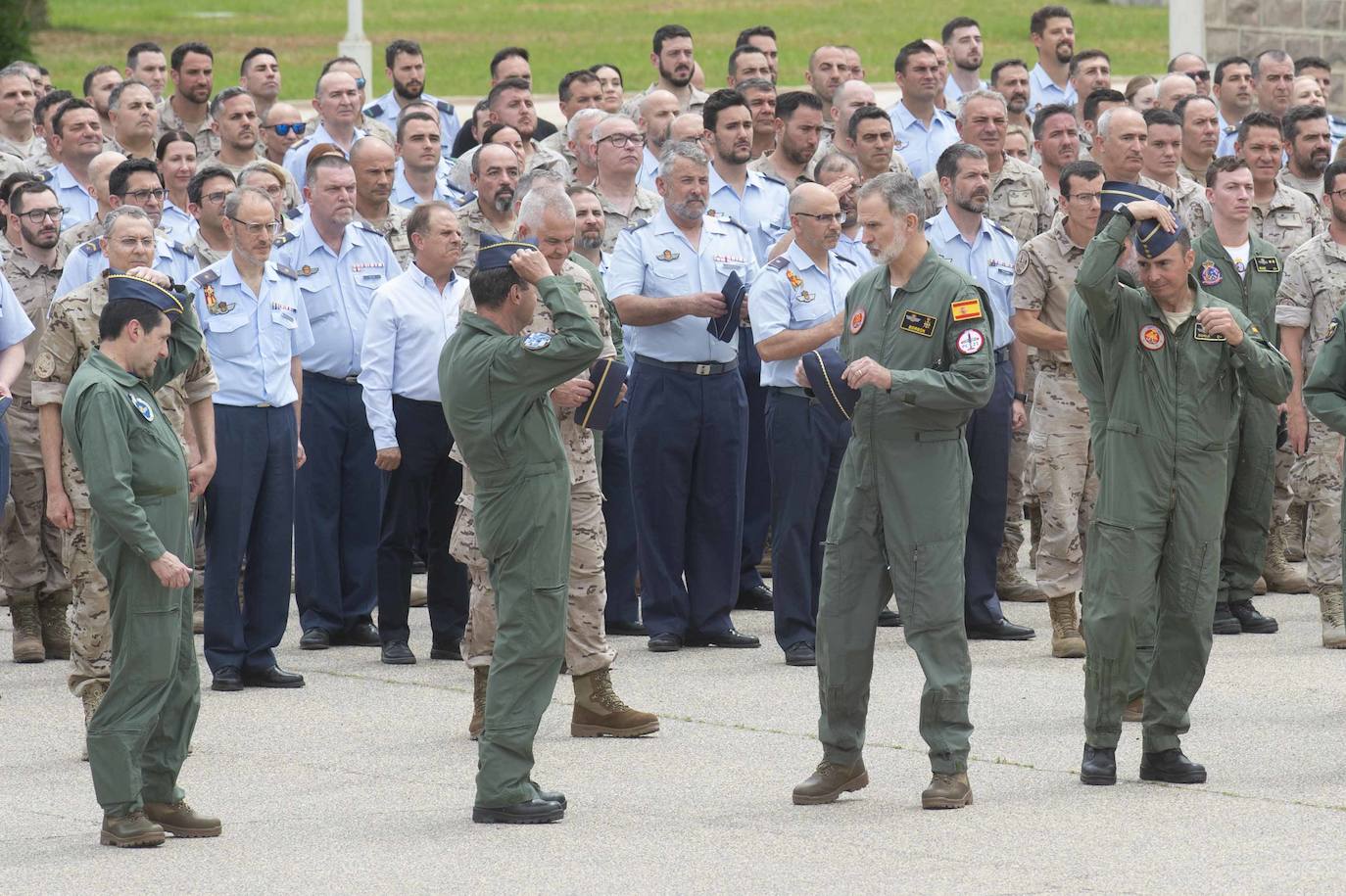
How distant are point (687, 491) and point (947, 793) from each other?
3.41m

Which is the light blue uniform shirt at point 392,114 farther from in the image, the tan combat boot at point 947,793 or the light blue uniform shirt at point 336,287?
the tan combat boot at point 947,793

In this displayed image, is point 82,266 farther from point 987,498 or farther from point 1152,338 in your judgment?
point 1152,338

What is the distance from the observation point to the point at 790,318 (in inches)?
406

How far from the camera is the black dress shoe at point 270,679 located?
9.91m

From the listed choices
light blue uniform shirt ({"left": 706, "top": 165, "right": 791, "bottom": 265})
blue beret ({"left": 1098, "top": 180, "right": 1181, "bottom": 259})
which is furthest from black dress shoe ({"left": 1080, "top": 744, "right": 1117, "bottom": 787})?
light blue uniform shirt ({"left": 706, "top": 165, "right": 791, "bottom": 265})

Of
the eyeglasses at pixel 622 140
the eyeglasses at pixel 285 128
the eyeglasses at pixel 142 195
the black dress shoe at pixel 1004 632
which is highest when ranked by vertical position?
the eyeglasses at pixel 285 128

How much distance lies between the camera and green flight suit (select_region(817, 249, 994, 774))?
7.61 metres

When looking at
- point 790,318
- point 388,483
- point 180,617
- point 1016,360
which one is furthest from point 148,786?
point 1016,360

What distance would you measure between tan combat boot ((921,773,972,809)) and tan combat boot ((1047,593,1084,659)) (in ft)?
8.80

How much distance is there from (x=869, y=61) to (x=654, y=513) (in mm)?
29969

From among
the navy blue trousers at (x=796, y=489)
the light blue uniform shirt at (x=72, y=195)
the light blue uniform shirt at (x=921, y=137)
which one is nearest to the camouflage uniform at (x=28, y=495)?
the light blue uniform shirt at (x=72, y=195)

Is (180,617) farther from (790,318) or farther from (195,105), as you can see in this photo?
(195,105)

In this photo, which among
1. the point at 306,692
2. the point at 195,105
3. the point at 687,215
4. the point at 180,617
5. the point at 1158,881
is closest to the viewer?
the point at 1158,881

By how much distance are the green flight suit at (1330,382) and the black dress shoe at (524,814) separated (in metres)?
3.28
